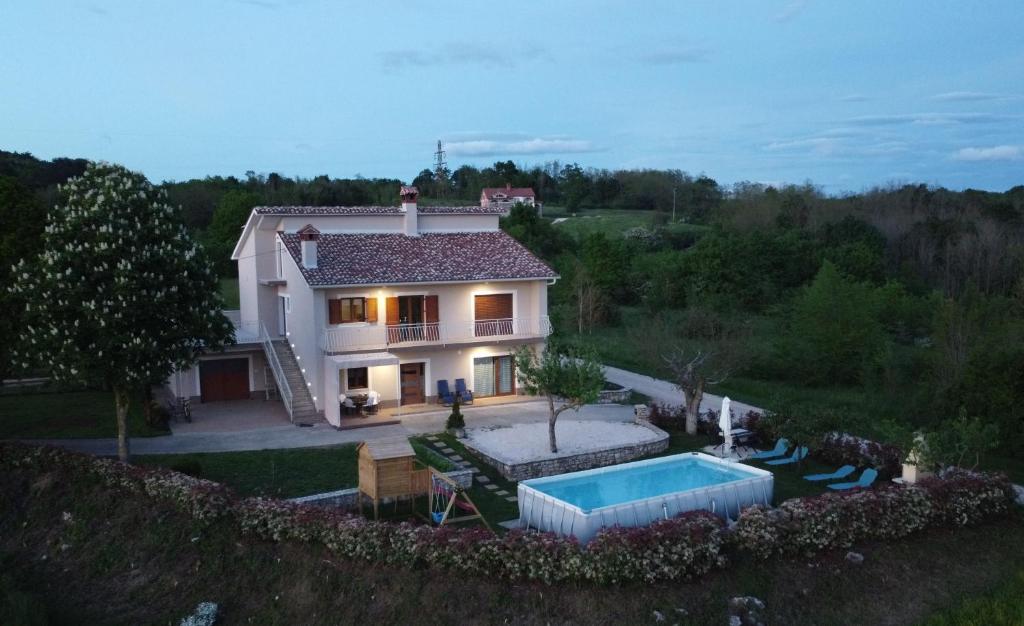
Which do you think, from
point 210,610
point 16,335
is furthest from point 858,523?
point 16,335

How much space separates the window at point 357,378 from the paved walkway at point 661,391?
27.2 feet

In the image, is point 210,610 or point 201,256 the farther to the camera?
point 201,256

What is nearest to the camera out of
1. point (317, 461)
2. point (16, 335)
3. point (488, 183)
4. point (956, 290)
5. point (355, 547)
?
point (355, 547)

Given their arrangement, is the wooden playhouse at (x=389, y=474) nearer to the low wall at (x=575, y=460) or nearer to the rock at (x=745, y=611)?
the low wall at (x=575, y=460)

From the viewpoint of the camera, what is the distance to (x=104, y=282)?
1639cm

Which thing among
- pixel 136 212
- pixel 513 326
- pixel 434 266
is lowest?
pixel 513 326

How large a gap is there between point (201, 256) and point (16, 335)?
14.6ft

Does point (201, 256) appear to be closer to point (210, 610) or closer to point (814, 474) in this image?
point (210, 610)

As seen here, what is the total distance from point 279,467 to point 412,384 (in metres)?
7.58

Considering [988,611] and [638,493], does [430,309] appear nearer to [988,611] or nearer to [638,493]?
[638,493]

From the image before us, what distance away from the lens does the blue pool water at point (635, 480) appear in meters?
16.0

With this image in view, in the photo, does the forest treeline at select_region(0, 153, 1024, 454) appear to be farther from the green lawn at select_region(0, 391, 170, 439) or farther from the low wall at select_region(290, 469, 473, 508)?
the low wall at select_region(290, 469, 473, 508)

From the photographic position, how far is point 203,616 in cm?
1148

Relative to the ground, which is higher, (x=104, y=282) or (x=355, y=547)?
(x=104, y=282)
